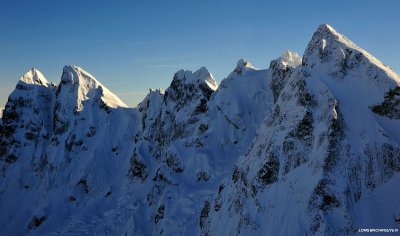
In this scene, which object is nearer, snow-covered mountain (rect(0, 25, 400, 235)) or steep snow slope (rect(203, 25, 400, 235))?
steep snow slope (rect(203, 25, 400, 235))

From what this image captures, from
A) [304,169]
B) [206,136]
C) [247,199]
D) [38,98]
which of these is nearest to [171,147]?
[206,136]

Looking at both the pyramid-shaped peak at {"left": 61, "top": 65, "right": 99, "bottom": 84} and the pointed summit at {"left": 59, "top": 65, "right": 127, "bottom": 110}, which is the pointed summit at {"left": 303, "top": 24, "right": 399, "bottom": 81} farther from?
the pyramid-shaped peak at {"left": 61, "top": 65, "right": 99, "bottom": 84}

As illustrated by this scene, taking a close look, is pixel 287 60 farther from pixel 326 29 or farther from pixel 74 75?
pixel 74 75

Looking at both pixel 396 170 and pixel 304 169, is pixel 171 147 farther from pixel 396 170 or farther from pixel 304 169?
pixel 396 170

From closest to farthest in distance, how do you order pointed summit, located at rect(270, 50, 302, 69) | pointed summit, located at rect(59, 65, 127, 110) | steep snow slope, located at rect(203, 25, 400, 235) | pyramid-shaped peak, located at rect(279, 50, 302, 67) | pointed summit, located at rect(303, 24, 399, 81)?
steep snow slope, located at rect(203, 25, 400, 235) → pointed summit, located at rect(303, 24, 399, 81) → pointed summit, located at rect(270, 50, 302, 69) → pyramid-shaped peak, located at rect(279, 50, 302, 67) → pointed summit, located at rect(59, 65, 127, 110)

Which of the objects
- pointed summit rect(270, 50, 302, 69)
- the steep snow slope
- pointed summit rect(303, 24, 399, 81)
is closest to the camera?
the steep snow slope

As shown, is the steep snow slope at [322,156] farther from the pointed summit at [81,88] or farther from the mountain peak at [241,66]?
the pointed summit at [81,88]

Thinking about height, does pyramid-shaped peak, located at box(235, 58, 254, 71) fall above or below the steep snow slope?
above

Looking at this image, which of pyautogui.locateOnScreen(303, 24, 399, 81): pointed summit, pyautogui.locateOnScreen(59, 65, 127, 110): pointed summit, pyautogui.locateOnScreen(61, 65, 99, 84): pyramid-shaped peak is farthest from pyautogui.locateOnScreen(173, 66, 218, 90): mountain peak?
pyautogui.locateOnScreen(61, 65, 99, 84): pyramid-shaped peak
